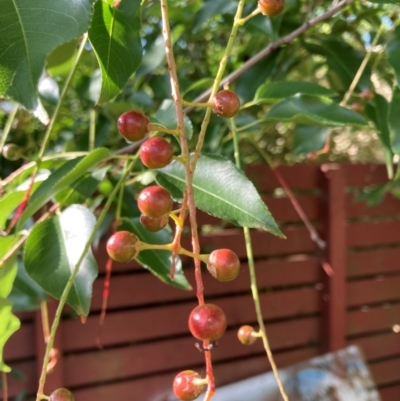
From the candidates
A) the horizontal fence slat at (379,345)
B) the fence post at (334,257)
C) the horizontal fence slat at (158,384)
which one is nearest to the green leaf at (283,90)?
the horizontal fence slat at (158,384)

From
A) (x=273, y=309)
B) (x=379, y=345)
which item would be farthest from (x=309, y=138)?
(x=379, y=345)

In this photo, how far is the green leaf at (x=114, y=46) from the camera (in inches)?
Result: 11.6

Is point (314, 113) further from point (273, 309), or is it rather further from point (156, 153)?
point (273, 309)

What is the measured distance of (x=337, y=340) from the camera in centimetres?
155

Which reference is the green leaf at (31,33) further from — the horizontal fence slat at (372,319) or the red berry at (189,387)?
the horizontal fence slat at (372,319)

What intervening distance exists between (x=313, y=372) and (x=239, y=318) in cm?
25

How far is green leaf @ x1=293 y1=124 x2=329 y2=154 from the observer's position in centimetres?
64

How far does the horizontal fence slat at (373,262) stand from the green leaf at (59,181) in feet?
4.54

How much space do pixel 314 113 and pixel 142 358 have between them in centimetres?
105

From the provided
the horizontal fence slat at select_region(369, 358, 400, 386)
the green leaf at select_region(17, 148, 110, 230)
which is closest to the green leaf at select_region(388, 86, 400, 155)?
the green leaf at select_region(17, 148, 110, 230)

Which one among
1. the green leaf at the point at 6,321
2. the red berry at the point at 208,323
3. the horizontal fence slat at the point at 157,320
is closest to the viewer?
the red berry at the point at 208,323

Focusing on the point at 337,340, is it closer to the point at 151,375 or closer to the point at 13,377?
the point at 151,375

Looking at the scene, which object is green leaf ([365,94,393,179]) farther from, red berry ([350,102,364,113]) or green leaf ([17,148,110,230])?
green leaf ([17,148,110,230])

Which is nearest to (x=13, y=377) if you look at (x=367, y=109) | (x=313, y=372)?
(x=313, y=372)
